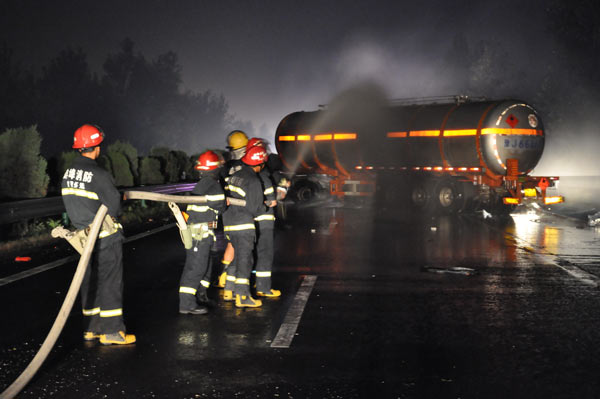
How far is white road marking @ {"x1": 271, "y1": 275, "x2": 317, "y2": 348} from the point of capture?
21.2ft

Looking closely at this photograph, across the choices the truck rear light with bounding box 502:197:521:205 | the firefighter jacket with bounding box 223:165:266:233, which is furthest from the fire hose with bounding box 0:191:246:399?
the truck rear light with bounding box 502:197:521:205

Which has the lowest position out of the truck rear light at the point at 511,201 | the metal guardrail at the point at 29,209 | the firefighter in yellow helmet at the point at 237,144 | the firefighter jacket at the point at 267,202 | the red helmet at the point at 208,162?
the truck rear light at the point at 511,201

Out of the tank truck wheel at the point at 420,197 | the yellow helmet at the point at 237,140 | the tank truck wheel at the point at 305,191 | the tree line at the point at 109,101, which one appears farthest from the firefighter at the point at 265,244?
the tree line at the point at 109,101

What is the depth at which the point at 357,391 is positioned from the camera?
5074 millimetres

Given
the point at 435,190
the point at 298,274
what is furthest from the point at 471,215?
the point at 298,274

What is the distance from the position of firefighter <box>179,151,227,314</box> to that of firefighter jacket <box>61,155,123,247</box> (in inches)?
57.7

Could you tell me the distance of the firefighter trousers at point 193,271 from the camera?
24.9 ft

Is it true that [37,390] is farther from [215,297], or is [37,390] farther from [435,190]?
[435,190]

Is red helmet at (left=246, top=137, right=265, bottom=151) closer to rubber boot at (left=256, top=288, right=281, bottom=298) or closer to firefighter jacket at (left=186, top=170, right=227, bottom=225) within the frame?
firefighter jacket at (left=186, top=170, right=227, bottom=225)

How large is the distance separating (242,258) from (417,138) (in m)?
14.3

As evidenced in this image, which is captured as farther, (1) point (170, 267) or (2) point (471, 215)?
(2) point (471, 215)

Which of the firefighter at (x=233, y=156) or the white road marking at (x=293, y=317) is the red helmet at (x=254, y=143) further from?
the white road marking at (x=293, y=317)

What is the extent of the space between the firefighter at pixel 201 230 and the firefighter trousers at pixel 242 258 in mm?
349

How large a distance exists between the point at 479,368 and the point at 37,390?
345 centimetres
